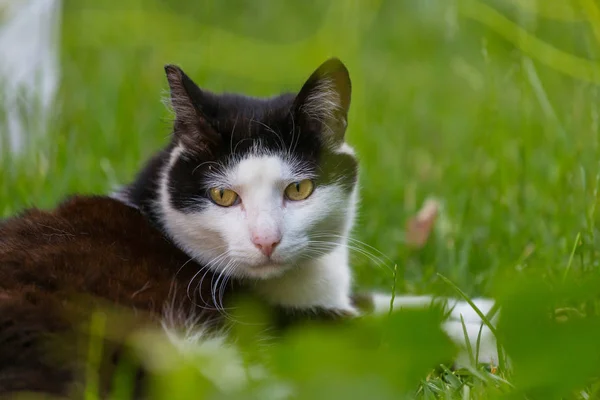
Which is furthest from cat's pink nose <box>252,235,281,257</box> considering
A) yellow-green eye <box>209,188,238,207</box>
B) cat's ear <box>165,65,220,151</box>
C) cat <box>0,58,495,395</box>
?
cat's ear <box>165,65,220,151</box>

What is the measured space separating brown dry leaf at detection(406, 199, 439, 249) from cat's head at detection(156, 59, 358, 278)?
0.71 metres

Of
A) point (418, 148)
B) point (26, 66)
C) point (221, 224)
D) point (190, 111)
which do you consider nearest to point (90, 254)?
point (221, 224)

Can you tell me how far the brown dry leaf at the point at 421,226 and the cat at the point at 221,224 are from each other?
0.56 metres

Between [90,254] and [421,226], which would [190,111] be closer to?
[90,254]

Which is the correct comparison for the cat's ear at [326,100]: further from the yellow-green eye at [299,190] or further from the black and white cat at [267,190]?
the yellow-green eye at [299,190]

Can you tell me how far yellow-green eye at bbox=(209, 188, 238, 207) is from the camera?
5.78 feet

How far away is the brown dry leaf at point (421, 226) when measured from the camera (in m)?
2.57

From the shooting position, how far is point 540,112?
3664 millimetres

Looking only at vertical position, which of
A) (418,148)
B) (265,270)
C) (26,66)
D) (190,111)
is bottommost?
(418,148)

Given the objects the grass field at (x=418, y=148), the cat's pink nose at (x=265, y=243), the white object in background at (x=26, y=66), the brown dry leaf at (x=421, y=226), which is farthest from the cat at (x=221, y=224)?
the white object in background at (x=26, y=66)

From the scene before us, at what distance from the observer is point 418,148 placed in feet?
12.1

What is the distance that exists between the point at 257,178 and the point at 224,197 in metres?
0.09

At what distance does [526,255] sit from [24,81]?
2.10 meters

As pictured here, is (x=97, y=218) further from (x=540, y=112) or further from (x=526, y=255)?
(x=540, y=112)
